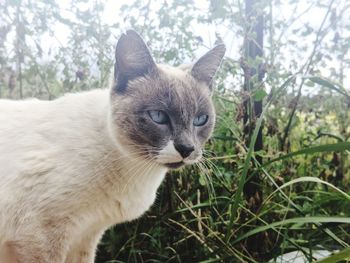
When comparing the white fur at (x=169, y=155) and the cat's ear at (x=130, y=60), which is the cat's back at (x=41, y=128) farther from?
the white fur at (x=169, y=155)

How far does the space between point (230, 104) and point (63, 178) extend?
3.15 feet

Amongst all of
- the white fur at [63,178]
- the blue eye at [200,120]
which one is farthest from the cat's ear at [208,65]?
the white fur at [63,178]

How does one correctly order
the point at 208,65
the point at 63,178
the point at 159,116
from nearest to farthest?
the point at 63,178 < the point at 159,116 < the point at 208,65

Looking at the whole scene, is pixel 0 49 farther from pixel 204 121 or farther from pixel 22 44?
pixel 204 121

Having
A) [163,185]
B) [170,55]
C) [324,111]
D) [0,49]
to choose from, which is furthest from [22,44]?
[324,111]

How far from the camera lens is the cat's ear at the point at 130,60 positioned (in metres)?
1.44

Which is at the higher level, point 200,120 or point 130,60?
point 130,60

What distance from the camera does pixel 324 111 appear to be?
249 centimetres

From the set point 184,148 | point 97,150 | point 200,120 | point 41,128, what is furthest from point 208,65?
point 41,128

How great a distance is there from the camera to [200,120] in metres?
1.59

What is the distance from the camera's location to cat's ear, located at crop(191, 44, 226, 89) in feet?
5.24

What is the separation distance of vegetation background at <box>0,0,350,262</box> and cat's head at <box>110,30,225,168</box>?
22 cm

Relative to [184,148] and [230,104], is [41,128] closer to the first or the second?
[184,148]

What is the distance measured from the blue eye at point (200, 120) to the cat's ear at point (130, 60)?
0.72 feet
